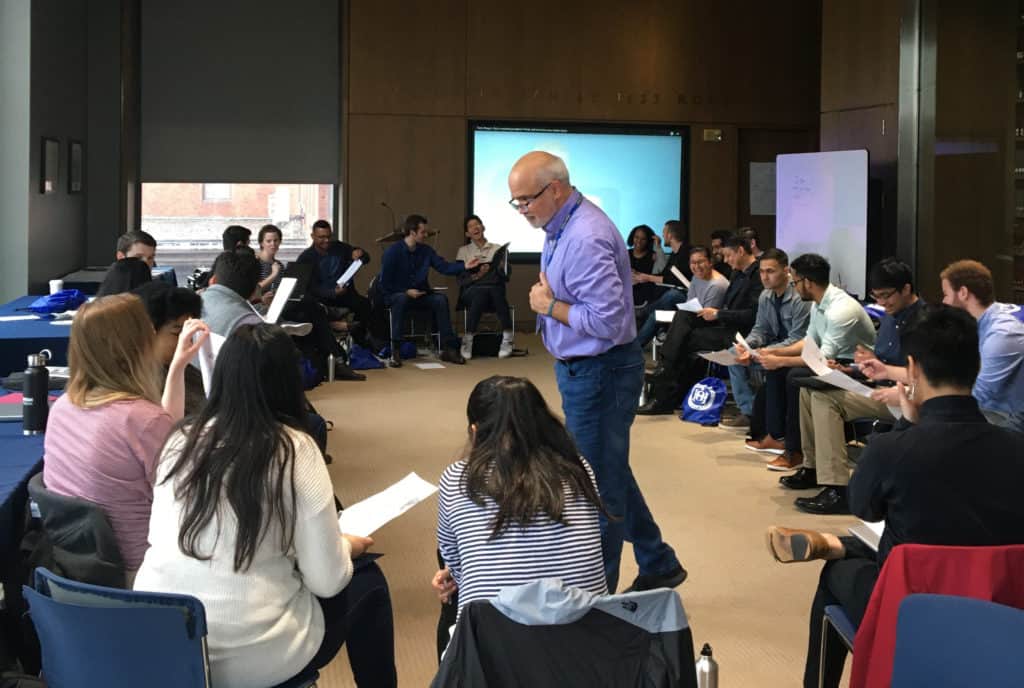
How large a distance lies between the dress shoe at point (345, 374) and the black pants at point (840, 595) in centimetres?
688

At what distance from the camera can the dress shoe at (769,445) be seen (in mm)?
6863

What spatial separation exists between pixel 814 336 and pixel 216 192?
798cm

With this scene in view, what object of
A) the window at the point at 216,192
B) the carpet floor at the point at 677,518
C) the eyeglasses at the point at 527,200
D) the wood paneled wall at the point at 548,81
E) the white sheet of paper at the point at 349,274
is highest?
the wood paneled wall at the point at 548,81

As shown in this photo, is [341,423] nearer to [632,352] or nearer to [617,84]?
[632,352]

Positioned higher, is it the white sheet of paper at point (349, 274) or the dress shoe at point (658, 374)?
the white sheet of paper at point (349, 274)

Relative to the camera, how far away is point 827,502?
18.1ft

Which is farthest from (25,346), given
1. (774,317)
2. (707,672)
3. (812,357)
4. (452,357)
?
(452,357)

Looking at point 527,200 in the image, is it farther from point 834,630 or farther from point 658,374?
point 658,374

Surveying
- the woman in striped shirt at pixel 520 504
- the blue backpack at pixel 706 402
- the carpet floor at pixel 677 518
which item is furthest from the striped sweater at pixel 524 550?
the blue backpack at pixel 706 402

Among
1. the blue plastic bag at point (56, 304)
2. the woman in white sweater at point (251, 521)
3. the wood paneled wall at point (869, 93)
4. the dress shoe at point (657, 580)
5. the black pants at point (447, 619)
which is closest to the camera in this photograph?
the woman in white sweater at point (251, 521)

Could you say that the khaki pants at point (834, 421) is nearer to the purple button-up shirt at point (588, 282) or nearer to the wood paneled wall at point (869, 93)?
the purple button-up shirt at point (588, 282)

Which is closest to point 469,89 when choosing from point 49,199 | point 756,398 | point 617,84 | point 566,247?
point 617,84

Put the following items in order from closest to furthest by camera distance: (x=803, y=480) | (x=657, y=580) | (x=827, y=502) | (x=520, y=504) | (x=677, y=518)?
(x=520, y=504), (x=657, y=580), (x=677, y=518), (x=827, y=502), (x=803, y=480)

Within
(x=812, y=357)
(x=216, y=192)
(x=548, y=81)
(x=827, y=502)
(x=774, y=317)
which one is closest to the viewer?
(x=812, y=357)
